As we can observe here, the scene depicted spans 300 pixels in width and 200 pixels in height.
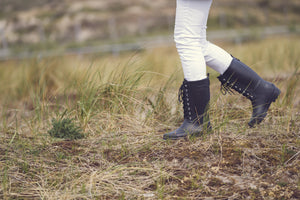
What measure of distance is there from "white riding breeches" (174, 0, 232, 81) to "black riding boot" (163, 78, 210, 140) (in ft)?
0.18

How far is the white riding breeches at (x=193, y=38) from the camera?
1.96 m

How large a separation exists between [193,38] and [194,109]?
464mm

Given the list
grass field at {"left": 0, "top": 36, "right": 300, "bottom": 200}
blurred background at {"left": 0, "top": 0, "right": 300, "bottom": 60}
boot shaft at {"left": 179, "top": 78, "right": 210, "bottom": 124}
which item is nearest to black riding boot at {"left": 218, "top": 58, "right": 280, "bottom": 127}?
grass field at {"left": 0, "top": 36, "right": 300, "bottom": 200}

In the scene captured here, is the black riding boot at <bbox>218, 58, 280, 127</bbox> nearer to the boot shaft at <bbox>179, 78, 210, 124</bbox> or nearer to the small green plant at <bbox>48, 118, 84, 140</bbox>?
the boot shaft at <bbox>179, 78, 210, 124</bbox>

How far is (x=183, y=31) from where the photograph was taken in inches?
79.3

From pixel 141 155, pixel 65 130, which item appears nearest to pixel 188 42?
pixel 141 155

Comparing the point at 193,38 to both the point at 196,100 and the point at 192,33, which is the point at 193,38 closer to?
the point at 192,33

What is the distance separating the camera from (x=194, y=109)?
2.15 metres

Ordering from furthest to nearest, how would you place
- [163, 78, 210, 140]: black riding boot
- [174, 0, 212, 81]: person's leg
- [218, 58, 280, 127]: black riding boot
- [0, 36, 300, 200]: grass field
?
1. [218, 58, 280, 127]: black riding boot
2. [163, 78, 210, 140]: black riding boot
3. [174, 0, 212, 81]: person's leg
4. [0, 36, 300, 200]: grass field

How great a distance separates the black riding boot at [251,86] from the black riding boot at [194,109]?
0.77 ft

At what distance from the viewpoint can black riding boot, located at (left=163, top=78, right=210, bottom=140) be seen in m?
2.09

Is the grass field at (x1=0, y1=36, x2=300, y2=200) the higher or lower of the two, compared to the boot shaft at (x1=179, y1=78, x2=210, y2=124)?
lower

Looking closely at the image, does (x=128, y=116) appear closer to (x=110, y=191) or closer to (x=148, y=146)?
(x=148, y=146)

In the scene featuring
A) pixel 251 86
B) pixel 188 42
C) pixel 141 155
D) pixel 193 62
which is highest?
pixel 188 42
